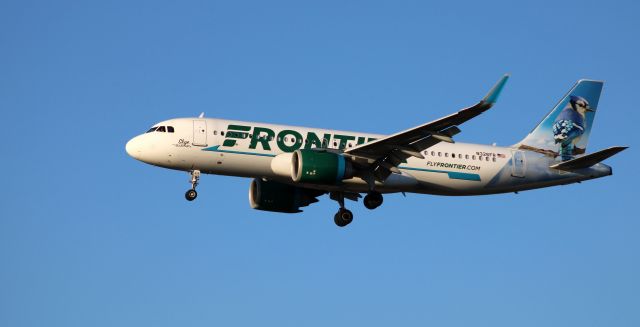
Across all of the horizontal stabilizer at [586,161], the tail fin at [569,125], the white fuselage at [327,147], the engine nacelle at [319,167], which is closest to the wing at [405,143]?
the engine nacelle at [319,167]

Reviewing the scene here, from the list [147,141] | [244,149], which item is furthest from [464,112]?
[147,141]

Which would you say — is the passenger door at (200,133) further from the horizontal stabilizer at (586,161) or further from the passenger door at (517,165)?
the horizontal stabilizer at (586,161)

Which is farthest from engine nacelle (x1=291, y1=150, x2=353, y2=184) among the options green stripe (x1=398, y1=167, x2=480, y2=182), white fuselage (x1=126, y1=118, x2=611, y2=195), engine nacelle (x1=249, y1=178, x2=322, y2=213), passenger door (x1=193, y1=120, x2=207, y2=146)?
engine nacelle (x1=249, y1=178, x2=322, y2=213)

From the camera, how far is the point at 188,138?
4947 centimetres

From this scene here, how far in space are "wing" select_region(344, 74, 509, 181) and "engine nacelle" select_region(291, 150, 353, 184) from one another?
0.83 metres

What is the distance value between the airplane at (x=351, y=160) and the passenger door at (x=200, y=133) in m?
0.04

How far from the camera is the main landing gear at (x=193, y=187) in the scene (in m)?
49.7

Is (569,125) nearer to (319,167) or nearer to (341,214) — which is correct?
(341,214)

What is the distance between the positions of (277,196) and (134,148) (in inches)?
298

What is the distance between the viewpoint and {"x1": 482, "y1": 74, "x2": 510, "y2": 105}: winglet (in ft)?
136

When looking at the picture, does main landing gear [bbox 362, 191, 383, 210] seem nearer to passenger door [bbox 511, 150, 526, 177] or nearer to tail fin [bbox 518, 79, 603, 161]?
passenger door [bbox 511, 150, 526, 177]

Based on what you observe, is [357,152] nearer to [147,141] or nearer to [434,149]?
[434,149]

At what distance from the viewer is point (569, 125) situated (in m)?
55.8

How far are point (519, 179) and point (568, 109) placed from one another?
240 inches
